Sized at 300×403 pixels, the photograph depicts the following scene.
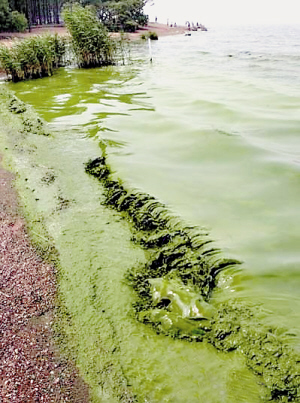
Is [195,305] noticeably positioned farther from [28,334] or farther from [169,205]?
[169,205]

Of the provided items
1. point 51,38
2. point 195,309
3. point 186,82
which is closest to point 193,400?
point 195,309

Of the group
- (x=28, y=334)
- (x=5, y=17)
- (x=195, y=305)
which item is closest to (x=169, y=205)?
(x=195, y=305)

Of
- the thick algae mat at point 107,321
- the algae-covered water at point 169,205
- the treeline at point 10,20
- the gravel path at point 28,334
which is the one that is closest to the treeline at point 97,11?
the treeline at point 10,20

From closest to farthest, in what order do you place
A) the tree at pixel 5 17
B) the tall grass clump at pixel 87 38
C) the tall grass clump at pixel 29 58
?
the tall grass clump at pixel 29 58, the tall grass clump at pixel 87 38, the tree at pixel 5 17

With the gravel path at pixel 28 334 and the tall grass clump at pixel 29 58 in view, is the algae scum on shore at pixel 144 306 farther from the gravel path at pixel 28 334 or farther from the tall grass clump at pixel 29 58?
the tall grass clump at pixel 29 58

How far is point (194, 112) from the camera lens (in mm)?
8312

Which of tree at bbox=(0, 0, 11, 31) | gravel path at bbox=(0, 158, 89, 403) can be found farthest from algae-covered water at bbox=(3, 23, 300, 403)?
tree at bbox=(0, 0, 11, 31)

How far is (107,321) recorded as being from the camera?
2.72 m

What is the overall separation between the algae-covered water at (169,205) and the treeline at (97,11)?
23225 mm

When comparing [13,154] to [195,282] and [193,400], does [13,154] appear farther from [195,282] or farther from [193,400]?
[193,400]

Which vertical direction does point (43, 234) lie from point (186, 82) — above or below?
below

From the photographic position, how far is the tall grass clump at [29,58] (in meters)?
12.0

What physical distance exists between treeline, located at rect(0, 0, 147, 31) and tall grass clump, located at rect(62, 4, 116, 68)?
1770 cm

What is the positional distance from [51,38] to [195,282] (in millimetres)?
13297
